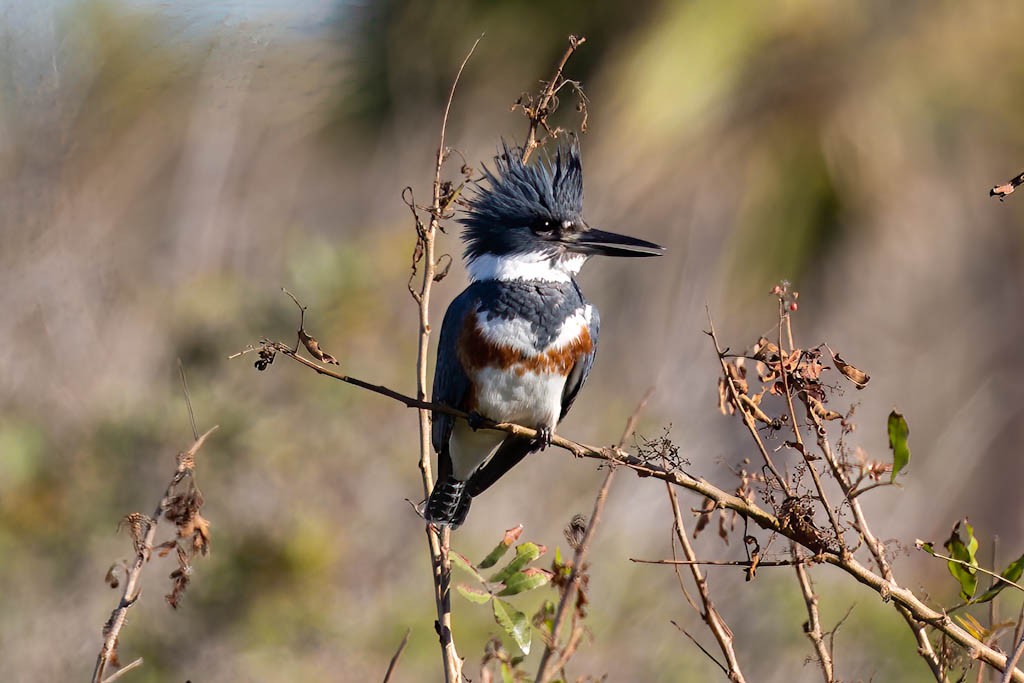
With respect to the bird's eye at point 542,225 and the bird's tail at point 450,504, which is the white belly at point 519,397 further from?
the bird's eye at point 542,225

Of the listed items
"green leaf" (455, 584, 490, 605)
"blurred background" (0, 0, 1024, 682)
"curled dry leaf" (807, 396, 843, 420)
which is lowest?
"blurred background" (0, 0, 1024, 682)

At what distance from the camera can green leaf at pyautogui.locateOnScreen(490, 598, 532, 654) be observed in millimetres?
1780

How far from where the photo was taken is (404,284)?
15.3 feet

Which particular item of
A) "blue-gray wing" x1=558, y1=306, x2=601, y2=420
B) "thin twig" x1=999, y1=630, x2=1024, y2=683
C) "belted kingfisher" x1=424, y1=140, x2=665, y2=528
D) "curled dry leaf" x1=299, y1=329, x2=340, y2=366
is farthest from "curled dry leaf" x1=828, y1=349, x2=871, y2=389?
"blue-gray wing" x1=558, y1=306, x2=601, y2=420

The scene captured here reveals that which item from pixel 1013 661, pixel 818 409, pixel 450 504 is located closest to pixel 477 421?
pixel 450 504

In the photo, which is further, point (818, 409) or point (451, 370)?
point (451, 370)

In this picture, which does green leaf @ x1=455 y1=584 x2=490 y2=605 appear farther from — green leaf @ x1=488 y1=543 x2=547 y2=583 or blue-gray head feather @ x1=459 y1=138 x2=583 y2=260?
blue-gray head feather @ x1=459 y1=138 x2=583 y2=260

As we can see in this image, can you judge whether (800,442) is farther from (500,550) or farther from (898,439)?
(500,550)

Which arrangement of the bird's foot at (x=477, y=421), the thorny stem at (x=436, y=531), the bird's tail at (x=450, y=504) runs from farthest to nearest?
the bird's tail at (x=450, y=504) → the bird's foot at (x=477, y=421) → the thorny stem at (x=436, y=531)

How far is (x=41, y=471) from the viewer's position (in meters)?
3.78

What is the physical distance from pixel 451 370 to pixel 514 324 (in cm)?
23

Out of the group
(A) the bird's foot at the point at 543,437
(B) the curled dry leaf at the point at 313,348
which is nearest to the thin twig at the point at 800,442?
(B) the curled dry leaf at the point at 313,348

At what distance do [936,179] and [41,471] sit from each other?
6.31 meters

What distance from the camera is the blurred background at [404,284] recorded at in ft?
12.4
